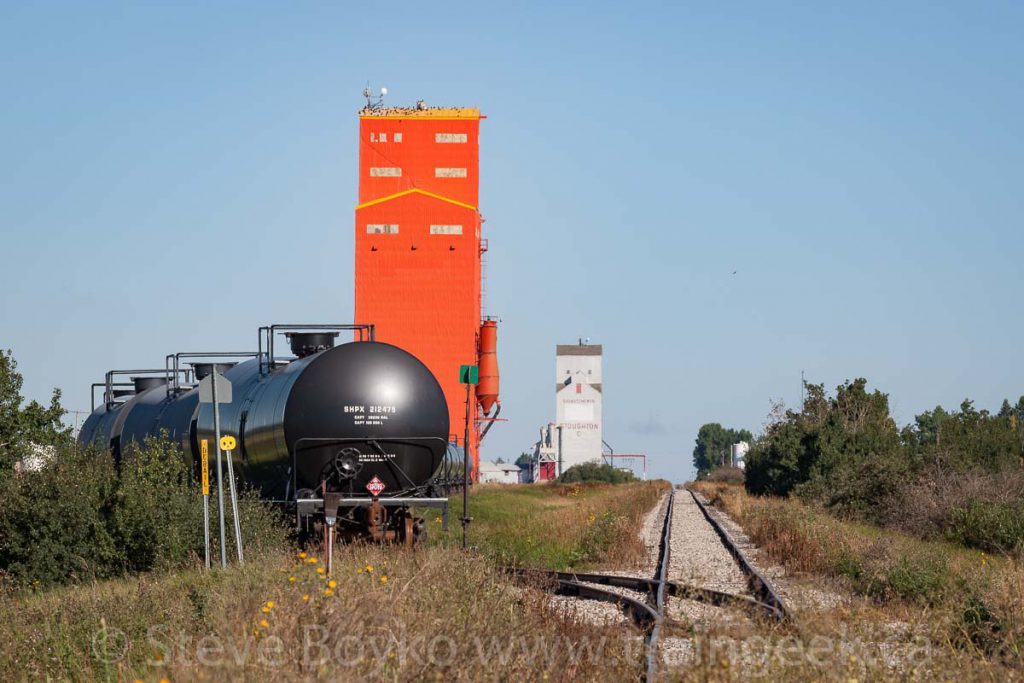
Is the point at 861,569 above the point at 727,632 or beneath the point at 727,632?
beneath

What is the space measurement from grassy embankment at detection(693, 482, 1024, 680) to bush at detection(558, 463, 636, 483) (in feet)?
279

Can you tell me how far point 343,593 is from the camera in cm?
835

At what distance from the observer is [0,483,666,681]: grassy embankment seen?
7180mm

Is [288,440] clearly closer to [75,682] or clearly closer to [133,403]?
[75,682]

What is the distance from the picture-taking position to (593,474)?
110000 mm

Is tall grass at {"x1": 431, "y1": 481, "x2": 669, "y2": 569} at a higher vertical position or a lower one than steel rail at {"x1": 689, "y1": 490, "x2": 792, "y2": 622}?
lower

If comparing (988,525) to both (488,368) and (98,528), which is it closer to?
(98,528)

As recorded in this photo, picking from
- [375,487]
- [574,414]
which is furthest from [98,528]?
[574,414]

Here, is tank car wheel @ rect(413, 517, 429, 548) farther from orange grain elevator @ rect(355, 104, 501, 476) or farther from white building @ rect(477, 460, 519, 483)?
white building @ rect(477, 460, 519, 483)

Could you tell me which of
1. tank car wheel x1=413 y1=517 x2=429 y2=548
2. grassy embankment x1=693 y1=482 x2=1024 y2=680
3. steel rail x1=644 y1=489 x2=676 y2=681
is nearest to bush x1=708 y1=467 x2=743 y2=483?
steel rail x1=644 y1=489 x2=676 y2=681

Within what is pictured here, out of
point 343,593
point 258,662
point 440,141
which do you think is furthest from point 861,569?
point 440,141

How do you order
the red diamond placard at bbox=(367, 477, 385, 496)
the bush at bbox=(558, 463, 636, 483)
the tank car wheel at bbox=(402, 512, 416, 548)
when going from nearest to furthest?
the red diamond placard at bbox=(367, 477, 385, 496) < the tank car wheel at bbox=(402, 512, 416, 548) < the bush at bbox=(558, 463, 636, 483)

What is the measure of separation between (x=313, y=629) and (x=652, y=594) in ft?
26.6

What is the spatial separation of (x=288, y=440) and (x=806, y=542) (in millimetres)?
8595
